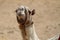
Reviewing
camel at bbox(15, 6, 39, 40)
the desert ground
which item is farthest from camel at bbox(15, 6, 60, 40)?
the desert ground

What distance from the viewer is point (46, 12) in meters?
2.68

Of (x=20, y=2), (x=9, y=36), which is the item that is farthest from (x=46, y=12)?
(x=9, y=36)

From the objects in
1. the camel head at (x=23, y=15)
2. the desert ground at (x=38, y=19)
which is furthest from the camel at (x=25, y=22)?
the desert ground at (x=38, y=19)

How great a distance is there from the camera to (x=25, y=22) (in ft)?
2.85

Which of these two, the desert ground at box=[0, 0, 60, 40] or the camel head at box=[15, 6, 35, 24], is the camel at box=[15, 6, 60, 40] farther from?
the desert ground at box=[0, 0, 60, 40]

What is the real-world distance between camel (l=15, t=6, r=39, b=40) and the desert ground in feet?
3.55

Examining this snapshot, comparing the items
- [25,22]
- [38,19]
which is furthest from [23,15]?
[38,19]

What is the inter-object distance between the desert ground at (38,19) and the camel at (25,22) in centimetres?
108

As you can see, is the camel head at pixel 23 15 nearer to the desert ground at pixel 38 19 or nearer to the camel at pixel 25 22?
the camel at pixel 25 22

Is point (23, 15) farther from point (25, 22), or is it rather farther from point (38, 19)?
point (38, 19)

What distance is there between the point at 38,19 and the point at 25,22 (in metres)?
1.64

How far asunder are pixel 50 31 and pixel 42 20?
1.08ft

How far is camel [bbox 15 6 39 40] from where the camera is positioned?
85 cm

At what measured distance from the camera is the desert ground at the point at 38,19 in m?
2.14
